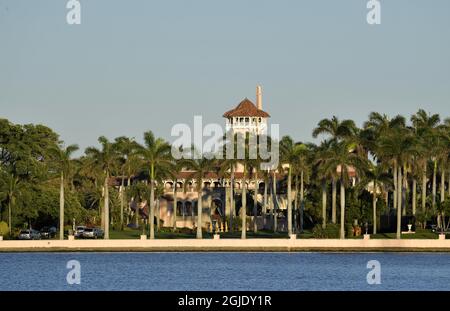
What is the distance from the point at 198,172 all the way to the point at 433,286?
48.5 m

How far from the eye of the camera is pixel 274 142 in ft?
456

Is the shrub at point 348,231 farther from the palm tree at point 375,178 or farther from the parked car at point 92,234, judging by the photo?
the parked car at point 92,234

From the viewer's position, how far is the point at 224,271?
103m

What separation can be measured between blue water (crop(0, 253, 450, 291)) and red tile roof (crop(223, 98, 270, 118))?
54.9 metres

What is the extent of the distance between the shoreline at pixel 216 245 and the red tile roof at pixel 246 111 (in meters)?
57.1

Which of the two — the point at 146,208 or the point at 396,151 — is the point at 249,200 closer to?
the point at 146,208

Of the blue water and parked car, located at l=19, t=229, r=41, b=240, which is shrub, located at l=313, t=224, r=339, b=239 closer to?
the blue water

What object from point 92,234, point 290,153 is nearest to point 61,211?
point 92,234

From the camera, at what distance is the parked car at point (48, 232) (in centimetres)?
13800

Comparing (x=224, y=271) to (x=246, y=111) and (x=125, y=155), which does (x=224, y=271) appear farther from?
(x=246, y=111)

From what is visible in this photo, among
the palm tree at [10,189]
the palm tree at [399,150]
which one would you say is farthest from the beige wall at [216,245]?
the palm tree at [10,189]

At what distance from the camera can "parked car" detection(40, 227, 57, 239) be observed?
138000mm

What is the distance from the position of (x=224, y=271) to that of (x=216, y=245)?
20955 millimetres
